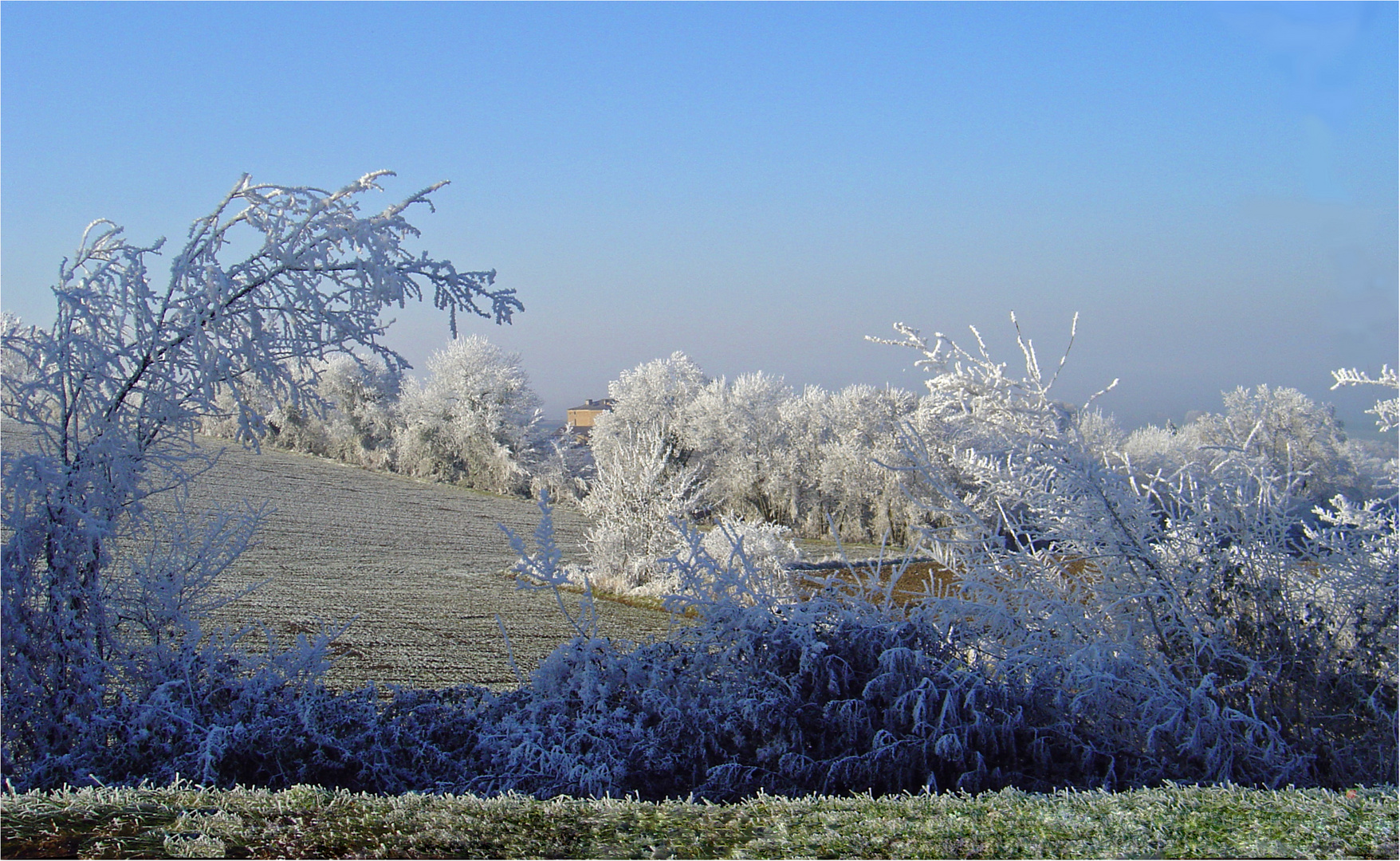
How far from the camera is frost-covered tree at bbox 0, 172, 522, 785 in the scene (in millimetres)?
4336

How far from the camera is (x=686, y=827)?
9.75ft

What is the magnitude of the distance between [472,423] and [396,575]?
62.6ft

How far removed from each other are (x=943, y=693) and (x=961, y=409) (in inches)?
67.8

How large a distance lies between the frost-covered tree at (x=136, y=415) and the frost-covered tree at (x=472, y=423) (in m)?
33.6

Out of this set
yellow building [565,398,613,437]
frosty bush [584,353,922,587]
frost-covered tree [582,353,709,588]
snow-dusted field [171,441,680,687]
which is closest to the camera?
snow-dusted field [171,441,680,687]

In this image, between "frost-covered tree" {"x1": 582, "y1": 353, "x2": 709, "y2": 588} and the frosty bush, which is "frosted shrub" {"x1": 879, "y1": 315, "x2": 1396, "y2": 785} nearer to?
"frost-covered tree" {"x1": 582, "y1": 353, "x2": 709, "y2": 588}

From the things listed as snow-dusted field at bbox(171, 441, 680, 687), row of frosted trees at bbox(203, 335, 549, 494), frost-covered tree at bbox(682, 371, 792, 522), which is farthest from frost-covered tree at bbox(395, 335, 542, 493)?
frost-covered tree at bbox(682, 371, 792, 522)

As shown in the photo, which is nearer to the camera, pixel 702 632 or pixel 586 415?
pixel 702 632

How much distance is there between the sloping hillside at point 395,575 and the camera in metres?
12.9

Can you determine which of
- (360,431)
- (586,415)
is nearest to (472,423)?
(360,431)

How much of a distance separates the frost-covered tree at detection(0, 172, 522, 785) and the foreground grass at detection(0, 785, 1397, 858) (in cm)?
144

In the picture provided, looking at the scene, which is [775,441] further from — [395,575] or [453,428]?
[395,575]

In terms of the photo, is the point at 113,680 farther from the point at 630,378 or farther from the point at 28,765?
the point at 630,378

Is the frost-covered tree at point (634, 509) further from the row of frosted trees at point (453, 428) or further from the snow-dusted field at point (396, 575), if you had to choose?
the row of frosted trees at point (453, 428)
